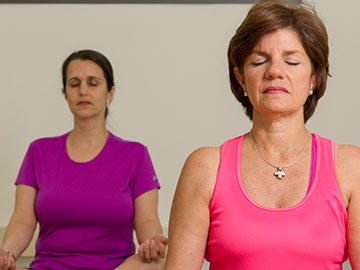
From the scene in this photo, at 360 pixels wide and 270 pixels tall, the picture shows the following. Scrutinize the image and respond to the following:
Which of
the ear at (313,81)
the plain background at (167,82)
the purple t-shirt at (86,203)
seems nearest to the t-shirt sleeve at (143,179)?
the purple t-shirt at (86,203)

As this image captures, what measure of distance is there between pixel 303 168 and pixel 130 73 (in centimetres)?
226

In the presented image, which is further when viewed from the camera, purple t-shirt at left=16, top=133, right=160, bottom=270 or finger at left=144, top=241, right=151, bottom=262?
purple t-shirt at left=16, top=133, right=160, bottom=270

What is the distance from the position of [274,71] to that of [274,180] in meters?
0.23

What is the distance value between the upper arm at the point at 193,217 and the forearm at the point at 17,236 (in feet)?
3.31

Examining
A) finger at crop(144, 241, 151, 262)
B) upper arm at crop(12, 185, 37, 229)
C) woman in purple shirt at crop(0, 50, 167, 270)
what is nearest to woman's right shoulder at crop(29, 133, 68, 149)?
woman in purple shirt at crop(0, 50, 167, 270)

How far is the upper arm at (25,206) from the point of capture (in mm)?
2170

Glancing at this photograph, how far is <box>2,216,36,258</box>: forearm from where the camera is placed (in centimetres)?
213

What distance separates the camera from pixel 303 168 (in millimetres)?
1304

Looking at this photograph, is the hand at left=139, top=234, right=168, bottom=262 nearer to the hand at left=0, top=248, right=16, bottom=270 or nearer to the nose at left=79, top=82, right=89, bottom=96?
the hand at left=0, top=248, right=16, bottom=270

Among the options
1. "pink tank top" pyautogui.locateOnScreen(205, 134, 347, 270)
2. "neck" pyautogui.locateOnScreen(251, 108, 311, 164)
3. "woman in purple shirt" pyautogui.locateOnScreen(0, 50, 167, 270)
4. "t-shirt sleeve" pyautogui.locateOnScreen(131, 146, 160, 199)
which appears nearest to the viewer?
"pink tank top" pyautogui.locateOnScreen(205, 134, 347, 270)

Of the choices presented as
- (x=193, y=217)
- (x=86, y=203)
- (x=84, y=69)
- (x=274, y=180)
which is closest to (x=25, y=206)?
(x=86, y=203)

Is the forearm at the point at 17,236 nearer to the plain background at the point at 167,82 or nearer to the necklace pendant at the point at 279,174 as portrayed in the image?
the necklace pendant at the point at 279,174

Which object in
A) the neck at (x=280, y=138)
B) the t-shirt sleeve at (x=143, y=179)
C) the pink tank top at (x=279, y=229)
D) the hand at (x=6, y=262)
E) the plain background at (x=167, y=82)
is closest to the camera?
the pink tank top at (x=279, y=229)

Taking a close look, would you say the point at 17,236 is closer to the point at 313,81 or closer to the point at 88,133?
the point at 88,133
